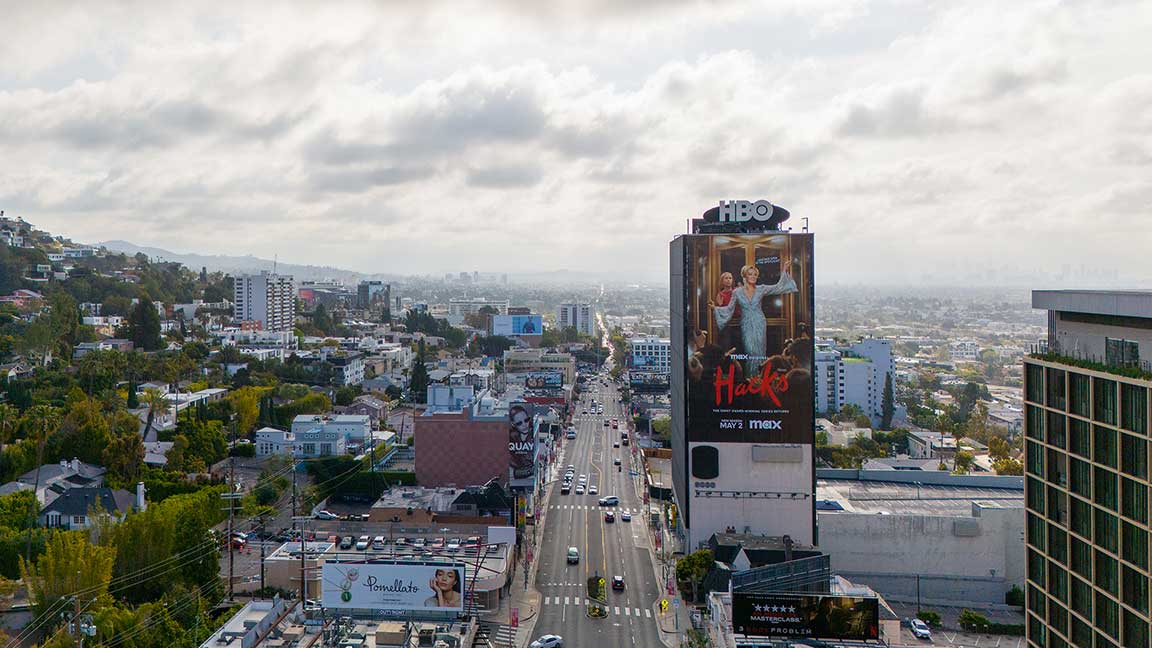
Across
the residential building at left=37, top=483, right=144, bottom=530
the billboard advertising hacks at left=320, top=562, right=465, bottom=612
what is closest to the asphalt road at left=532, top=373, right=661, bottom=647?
the billboard advertising hacks at left=320, top=562, right=465, bottom=612

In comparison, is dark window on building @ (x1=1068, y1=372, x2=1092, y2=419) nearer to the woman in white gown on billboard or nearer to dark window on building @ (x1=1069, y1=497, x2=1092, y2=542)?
dark window on building @ (x1=1069, y1=497, x2=1092, y2=542)

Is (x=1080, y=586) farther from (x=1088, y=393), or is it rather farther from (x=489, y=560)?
(x=489, y=560)

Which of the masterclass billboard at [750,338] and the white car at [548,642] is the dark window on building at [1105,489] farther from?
the masterclass billboard at [750,338]

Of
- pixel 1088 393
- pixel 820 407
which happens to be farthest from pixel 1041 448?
pixel 820 407

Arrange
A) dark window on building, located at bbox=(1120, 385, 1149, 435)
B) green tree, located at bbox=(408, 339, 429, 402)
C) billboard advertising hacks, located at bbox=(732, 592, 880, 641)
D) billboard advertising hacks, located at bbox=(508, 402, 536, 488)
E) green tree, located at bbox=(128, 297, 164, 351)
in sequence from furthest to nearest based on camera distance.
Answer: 1. green tree, located at bbox=(128, 297, 164, 351)
2. green tree, located at bbox=(408, 339, 429, 402)
3. billboard advertising hacks, located at bbox=(508, 402, 536, 488)
4. billboard advertising hacks, located at bbox=(732, 592, 880, 641)
5. dark window on building, located at bbox=(1120, 385, 1149, 435)

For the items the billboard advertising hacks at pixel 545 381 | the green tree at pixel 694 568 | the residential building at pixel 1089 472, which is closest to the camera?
the residential building at pixel 1089 472

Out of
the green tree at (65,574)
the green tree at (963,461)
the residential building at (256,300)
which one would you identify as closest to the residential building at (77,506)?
the green tree at (65,574)
